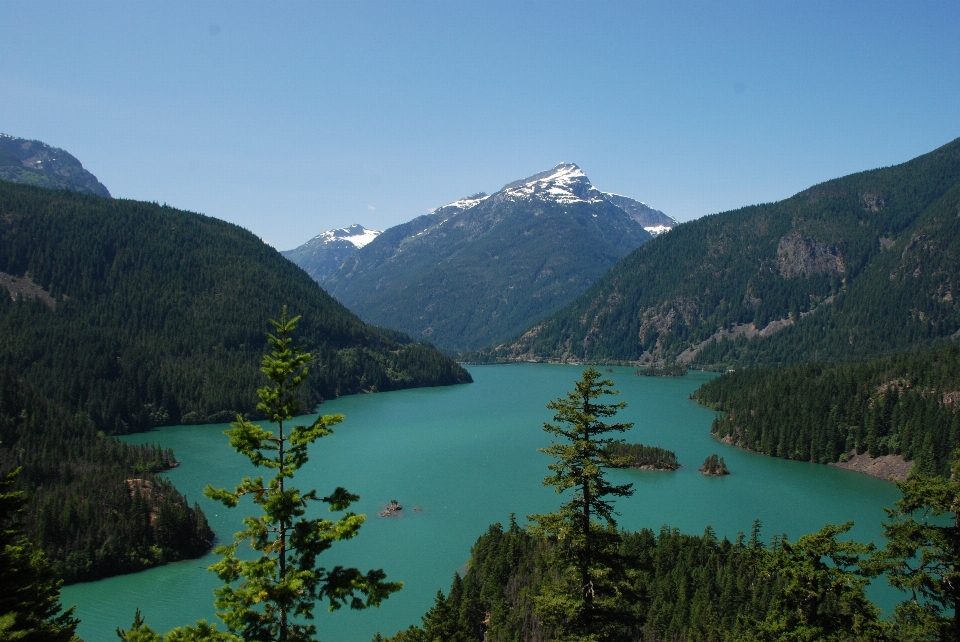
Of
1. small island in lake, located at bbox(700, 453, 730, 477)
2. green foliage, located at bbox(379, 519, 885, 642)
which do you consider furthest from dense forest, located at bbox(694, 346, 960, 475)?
green foliage, located at bbox(379, 519, 885, 642)

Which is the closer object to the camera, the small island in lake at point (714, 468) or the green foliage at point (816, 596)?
the green foliage at point (816, 596)

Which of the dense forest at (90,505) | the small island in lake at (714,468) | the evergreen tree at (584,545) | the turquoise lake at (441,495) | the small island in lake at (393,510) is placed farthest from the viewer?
the small island in lake at (714,468)

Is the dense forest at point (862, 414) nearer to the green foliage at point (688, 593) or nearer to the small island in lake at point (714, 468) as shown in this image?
the small island in lake at point (714, 468)

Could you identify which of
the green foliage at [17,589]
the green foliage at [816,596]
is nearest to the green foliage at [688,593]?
the green foliage at [816,596]

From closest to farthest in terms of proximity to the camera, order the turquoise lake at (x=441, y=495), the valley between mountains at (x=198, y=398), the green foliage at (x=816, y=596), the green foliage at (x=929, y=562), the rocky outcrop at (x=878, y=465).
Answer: the green foliage at (x=929, y=562)
the green foliage at (x=816, y=596)
the valley between mountains at (x=198, y=398)
the turquoise lake at (x=441, y=495)
the rocky outcrop at (x=878, y=465)

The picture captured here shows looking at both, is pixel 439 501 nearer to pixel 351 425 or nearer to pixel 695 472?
pixel 695 472

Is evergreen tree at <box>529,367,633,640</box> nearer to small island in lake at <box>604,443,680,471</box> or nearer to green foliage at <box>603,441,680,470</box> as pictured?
green foliage at <box>603,441,680,470</box>
